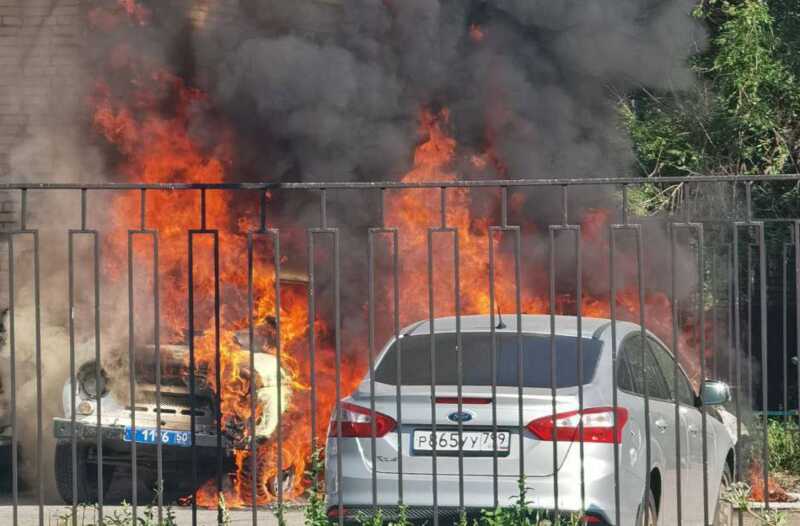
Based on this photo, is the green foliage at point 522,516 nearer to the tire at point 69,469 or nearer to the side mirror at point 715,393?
the side mirror at point 715,393

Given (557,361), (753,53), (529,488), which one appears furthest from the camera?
(753,53)

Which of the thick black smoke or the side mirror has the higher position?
the thick black smoke

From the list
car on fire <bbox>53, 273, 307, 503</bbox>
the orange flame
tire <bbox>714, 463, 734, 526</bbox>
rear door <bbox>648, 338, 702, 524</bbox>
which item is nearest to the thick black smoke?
the orange flame

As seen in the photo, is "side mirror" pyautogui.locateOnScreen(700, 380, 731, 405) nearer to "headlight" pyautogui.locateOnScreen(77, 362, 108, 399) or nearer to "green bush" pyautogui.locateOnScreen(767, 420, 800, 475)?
"green bush" pyautogui.locateOnScreen(767, 420, 800, 475)

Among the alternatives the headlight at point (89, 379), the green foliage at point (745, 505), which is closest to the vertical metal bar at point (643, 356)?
the green foliage at point (745, 505)

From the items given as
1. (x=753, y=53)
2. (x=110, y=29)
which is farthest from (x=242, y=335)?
(x=753, y=53)

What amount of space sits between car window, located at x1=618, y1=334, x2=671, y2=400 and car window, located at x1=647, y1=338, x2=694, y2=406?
6cm

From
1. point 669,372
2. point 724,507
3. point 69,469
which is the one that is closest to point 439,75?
point 69,469

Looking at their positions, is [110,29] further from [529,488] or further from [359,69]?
[529,488]

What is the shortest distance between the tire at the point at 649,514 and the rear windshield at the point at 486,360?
0.75 metres

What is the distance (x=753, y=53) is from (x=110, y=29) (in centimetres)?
669

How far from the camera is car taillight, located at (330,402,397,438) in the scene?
771 cm

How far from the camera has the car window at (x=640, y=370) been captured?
8.30 meters

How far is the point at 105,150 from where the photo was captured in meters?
15.3
